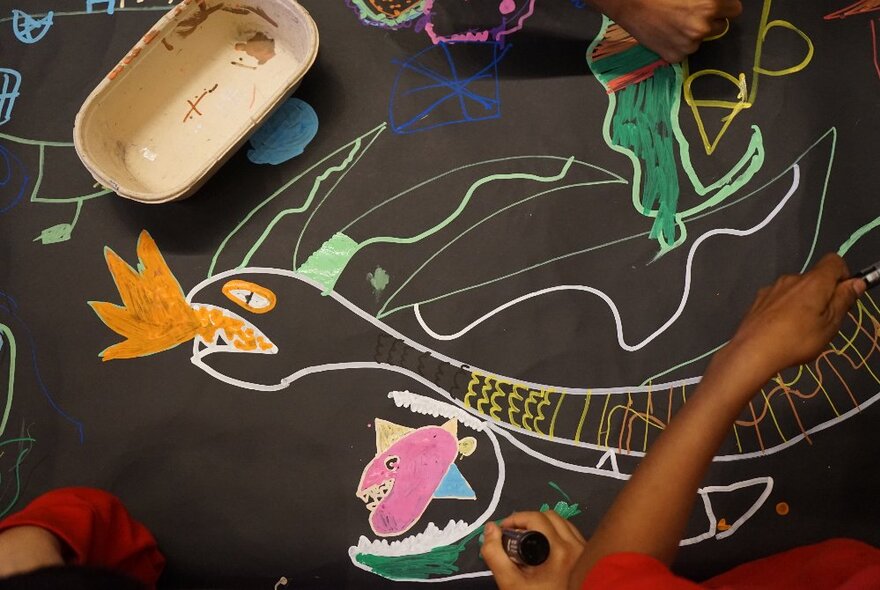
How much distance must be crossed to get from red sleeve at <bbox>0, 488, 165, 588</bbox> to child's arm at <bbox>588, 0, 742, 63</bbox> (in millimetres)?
824

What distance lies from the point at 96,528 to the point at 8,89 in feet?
2.02

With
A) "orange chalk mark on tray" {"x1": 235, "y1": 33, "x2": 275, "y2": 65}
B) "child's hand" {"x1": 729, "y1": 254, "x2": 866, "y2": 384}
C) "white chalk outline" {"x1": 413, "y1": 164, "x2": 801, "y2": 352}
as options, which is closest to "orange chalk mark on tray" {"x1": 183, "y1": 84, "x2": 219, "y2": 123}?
"orange chalk mark on tray" {"x1": 235, "y1": 33, "x2": 275, "y2": 65}

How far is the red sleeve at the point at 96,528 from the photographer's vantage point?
726 mm

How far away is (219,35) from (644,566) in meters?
0.82

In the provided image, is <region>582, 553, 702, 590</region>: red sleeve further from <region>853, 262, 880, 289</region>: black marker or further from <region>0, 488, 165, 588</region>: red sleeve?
<region>0, 488, 165, 588</region>: red sleeve

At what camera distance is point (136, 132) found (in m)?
0.94

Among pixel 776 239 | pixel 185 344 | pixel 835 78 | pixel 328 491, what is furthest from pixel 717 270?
pixel 185 344

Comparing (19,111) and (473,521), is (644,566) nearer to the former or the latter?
(473,521)

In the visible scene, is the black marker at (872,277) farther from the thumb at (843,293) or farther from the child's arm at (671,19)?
the child's arm at (671,19)

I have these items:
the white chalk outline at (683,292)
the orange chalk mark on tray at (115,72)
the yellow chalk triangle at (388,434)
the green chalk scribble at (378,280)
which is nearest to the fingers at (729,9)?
the white chalk outline at (683,292)

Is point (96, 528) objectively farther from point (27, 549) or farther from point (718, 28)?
point (718, 28)

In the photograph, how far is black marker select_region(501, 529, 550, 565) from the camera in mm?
715

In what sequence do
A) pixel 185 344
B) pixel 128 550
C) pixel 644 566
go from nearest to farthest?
pixel 644 566
pixel 128 550
pixel 185 344

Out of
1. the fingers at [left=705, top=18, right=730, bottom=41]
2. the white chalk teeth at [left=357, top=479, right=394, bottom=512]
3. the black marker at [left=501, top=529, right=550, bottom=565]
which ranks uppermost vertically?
the fingers at [left=705, top=18, right=730, bottom=41]
